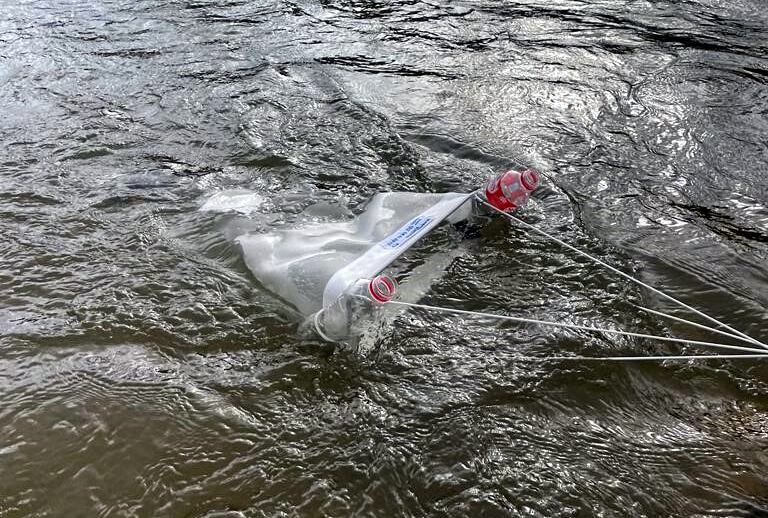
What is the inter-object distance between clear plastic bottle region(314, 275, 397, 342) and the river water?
95 mm

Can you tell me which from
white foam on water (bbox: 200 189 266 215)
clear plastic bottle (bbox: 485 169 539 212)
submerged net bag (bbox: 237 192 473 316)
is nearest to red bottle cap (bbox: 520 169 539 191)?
clear plastic bottle (bbox: 485 169 539 212)

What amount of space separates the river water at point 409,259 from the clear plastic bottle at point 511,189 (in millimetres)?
155

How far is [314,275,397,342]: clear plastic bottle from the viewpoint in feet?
7.61

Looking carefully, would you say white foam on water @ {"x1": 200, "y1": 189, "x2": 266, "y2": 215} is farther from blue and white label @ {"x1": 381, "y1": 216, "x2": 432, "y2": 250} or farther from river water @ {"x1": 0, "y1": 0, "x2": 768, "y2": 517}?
blue and white label @ {"x1": 381, "y1": 216, "x2": 432, "y2": 250}

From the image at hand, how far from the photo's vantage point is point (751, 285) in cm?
275

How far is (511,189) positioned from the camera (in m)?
3.02

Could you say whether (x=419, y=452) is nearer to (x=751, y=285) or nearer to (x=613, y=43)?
(x=751, y=285)

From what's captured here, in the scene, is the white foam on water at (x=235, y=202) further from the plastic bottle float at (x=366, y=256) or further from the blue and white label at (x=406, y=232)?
the blue and white label at (x=406, y=232)

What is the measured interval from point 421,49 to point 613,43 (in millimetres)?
1687

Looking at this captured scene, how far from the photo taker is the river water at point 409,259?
2004mm

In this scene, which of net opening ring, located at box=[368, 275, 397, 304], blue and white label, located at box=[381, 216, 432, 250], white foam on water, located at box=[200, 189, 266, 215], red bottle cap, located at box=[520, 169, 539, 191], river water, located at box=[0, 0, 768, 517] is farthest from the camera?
white foam on water, located at box=[200, 189, 266, 215]

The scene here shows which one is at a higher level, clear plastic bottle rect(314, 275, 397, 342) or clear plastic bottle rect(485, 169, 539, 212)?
clear plastic bottle rect(485, 169, 539, 212)

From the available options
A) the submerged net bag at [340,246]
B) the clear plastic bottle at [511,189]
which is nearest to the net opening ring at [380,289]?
the submerged net bag at [340,246]

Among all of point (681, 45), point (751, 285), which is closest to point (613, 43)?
point (681, 45)
